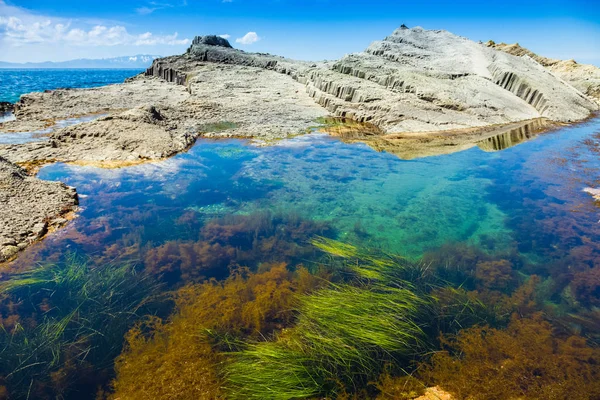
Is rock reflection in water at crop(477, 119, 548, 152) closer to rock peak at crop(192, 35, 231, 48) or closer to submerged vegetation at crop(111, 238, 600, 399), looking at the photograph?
submerged vegetation at crop(111, 238, 600, 399)

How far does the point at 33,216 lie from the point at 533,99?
23.4 m

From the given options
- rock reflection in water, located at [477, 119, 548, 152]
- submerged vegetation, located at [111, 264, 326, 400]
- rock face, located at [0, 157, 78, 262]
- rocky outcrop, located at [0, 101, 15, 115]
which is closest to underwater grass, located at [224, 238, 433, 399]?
submerged vegetation, located at [111, 264, 326, 400]

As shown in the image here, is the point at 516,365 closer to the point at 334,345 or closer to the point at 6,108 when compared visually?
the point at 334,345

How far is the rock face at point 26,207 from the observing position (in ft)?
17.1

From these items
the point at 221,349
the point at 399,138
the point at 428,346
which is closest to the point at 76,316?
the point at 221,349

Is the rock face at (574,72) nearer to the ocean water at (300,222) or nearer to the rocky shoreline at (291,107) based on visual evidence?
the rocky shoreline at (291,107)

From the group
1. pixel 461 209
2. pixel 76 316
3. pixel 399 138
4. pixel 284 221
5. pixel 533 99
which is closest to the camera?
pixel 76 316

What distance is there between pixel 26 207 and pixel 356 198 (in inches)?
281

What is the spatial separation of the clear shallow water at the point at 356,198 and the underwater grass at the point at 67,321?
1.97 feet

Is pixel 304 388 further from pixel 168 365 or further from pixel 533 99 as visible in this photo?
pixel 533 99

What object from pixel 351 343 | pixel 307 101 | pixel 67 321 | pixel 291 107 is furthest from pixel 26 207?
pixel 307 101

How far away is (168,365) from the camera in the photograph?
10.5 ft

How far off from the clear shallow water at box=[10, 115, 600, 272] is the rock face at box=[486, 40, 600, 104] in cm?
1994

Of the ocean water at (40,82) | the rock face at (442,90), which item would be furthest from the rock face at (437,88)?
the ocean water at (40,82)
